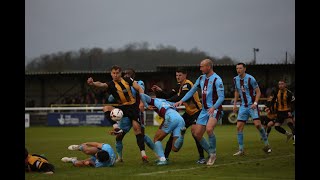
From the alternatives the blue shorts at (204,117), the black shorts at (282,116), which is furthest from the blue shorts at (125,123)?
the black shorts at (282,116)

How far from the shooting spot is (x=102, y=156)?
1277 cm

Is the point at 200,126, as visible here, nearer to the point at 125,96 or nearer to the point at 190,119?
the point at 190,119

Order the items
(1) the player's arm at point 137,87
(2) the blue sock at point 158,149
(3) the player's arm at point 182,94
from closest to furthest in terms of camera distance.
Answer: (2) the blue sock at point 158,149 < (1) the player's arm at point 137,87 < (3) the player's arm at point 182,94

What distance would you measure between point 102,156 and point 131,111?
1.83 m

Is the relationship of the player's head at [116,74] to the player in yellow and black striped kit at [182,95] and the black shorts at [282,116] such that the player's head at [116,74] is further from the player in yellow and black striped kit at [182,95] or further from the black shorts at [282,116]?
the black shorts at [282,116]

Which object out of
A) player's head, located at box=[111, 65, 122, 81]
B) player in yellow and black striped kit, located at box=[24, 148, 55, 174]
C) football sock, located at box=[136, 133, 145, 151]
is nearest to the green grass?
player in yellow and black striped kit, located at box=[24, 148, 55, 174]

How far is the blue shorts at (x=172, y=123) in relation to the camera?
44.5 feet

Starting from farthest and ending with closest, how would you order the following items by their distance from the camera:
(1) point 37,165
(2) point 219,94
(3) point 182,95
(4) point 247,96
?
(4) point 247,96
(3) point 182,95
(2) point 219,94
(1) point 37,165

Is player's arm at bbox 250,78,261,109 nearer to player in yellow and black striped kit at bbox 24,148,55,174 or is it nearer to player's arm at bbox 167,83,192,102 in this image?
player's arm at bbox 167,83,192,102

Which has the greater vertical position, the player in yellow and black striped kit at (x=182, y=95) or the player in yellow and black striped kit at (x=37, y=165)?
the player in yellow and black striped kit at (x=182, y=95)

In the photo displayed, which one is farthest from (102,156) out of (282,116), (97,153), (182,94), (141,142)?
(282,116)
